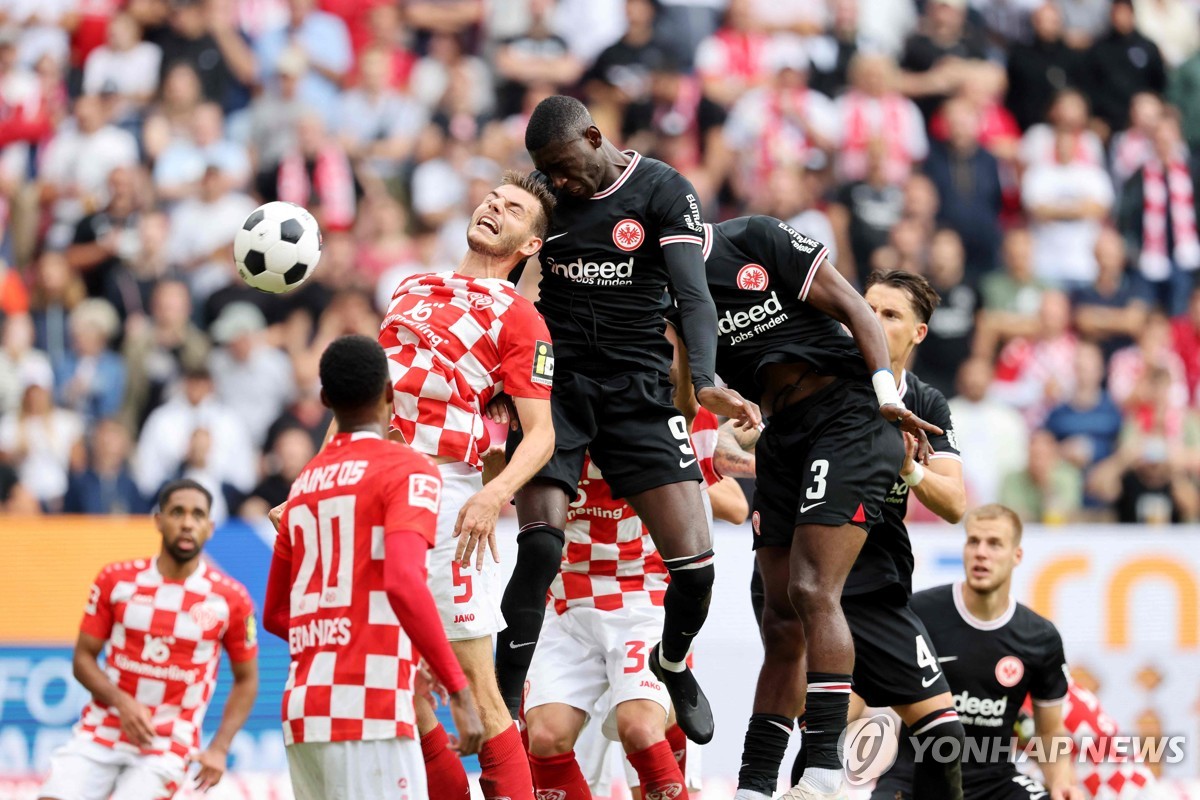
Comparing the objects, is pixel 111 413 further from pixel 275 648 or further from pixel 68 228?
pixel 275 648

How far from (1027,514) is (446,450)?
861 centimetres

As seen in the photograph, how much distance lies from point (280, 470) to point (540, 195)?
671cm

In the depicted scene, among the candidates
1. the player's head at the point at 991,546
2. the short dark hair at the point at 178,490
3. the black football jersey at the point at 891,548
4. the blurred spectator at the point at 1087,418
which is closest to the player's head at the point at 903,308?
the black football jersey at the point at 891,548

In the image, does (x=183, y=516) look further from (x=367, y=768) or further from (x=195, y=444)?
(x=367, y=768)

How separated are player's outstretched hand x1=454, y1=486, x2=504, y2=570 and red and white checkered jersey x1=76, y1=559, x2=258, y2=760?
463cm

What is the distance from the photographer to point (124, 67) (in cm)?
1803

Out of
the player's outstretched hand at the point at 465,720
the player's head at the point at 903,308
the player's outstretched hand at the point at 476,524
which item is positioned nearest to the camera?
the player's outstretched hand at the point at 465,720

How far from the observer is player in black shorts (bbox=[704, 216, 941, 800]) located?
8148 mm

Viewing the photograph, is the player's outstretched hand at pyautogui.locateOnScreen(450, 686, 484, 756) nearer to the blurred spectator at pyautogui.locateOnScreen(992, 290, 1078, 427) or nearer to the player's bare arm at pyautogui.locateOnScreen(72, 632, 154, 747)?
the player's bare arm at pyautogui.locateOnScreen(72, 632, 154, 747)

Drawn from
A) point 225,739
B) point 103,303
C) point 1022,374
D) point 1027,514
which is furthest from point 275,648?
point 1022,374

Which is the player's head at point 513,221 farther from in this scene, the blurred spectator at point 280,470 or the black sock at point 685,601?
the blurred spectator at point 280,470

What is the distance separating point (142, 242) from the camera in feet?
54.2

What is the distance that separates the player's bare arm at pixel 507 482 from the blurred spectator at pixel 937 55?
39.0 ft

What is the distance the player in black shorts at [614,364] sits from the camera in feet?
27.3
